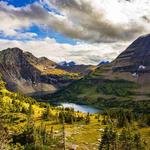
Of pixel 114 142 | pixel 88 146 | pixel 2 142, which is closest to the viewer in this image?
pixel 2 142

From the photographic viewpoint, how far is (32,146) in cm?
11819

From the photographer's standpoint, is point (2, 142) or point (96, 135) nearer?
point (2, 142)

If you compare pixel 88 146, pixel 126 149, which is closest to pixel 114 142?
pixel 126 149

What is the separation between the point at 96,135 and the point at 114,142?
98.8m

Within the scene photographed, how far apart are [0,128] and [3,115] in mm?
2714

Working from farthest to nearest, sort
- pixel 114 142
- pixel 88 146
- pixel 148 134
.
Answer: pixel 148 134, pixel 88 146, pixel 114 142

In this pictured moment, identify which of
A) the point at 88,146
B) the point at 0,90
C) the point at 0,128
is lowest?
the point at 88,146

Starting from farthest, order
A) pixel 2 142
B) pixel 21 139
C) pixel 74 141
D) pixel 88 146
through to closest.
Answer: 1. pixel 74 141
2. pixel 88 146
3. pixel 21 139
4. pixel 2 142

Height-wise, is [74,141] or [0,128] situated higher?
[0,128]

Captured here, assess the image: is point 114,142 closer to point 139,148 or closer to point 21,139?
point 139,148

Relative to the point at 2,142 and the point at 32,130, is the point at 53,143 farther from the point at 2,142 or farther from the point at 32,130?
the point at 2,142

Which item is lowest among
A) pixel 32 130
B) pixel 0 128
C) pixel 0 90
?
pixel 32 130

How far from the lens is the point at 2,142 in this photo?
56.4 metres

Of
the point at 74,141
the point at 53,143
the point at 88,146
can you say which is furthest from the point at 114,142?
the point at 74,141
